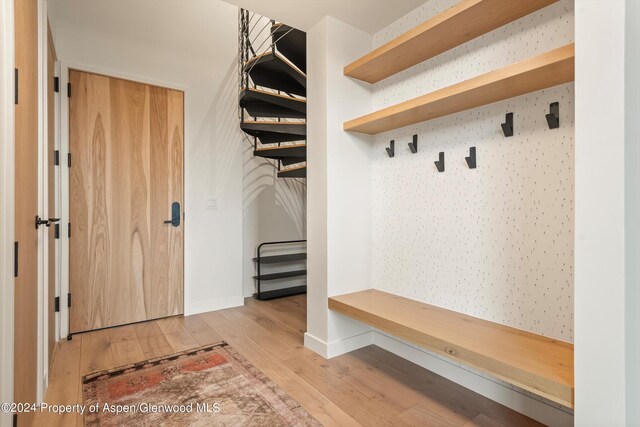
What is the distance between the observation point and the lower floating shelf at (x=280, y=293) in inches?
149

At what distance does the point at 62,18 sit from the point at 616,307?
3923 mm

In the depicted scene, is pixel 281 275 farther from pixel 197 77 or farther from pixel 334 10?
pixel 334 10

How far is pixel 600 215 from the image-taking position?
1075 millimetres

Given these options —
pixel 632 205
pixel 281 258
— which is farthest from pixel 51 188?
pixel 632 205

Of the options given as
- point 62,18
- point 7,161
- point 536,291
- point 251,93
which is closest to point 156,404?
point 7,161

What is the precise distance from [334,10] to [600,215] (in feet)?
6.48

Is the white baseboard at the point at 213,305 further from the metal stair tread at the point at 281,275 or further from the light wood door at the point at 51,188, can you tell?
the light wood door at the point at 51,188

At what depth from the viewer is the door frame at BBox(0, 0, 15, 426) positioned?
44.7 inches

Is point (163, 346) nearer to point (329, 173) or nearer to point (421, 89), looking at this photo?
point (329, 173)

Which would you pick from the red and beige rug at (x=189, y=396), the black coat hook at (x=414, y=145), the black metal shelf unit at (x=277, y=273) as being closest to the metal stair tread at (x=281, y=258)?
the black metal shelf unit at (x=277, y=273)

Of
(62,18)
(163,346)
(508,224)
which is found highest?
(62,18)

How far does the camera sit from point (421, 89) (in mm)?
2209

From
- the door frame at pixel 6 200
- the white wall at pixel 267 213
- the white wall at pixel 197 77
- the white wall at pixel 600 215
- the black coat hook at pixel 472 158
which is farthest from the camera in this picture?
the white wall at pixel 267 213

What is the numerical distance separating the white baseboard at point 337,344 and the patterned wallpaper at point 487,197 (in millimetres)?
430
